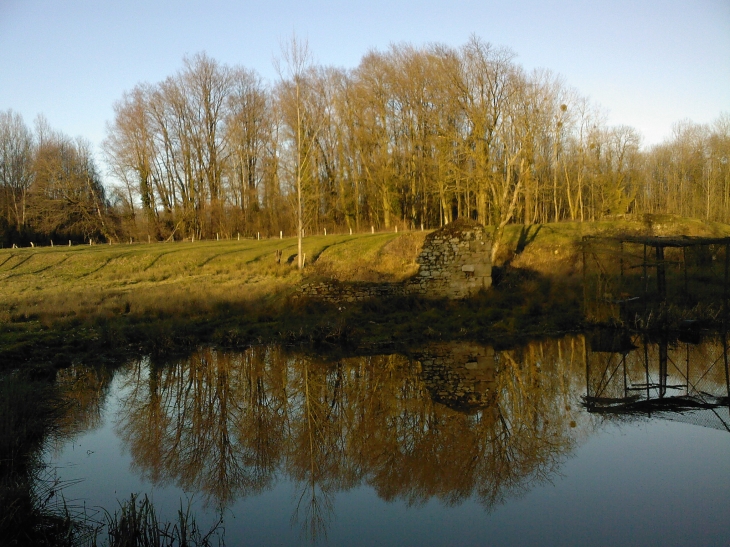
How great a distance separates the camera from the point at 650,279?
23.7 m

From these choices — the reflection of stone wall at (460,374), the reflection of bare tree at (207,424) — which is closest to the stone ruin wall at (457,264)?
the reflection of stone wall at (460,374)

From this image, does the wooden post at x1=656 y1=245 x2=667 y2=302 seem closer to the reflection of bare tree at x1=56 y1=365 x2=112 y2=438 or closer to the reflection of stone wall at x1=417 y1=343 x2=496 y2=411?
the reflection of stone wall at x1=417 y1=343 x2=496 y2=411

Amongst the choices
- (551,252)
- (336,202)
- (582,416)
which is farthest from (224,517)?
(336,202)

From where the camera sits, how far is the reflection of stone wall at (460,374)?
10328 millimetres

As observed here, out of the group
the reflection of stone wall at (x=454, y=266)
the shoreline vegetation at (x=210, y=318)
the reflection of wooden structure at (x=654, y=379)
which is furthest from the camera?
the reflection of stone wall at (x=454, y=266)

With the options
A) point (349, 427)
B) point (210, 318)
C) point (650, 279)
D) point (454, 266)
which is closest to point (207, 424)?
point (349, 427)

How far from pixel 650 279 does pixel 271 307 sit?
588 inches

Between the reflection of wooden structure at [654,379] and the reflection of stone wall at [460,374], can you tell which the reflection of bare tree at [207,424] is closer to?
the reflection of stone wall at [460,374]

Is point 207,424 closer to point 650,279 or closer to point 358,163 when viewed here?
point 650,279

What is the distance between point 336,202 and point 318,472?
44367mm

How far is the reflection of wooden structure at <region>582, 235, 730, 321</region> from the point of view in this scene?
57.9 ft

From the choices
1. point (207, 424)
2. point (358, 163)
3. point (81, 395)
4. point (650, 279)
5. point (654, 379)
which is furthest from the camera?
point (358, 163)

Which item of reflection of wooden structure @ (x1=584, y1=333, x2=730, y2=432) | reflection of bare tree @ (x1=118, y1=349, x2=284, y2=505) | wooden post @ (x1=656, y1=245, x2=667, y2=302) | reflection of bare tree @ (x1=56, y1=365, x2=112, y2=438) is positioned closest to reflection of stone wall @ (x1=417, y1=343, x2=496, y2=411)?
reflection of wooden structure @ (x1=584, y1=333, x2=730, y2=432)

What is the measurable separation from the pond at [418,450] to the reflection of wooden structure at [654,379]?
5 centimetres
